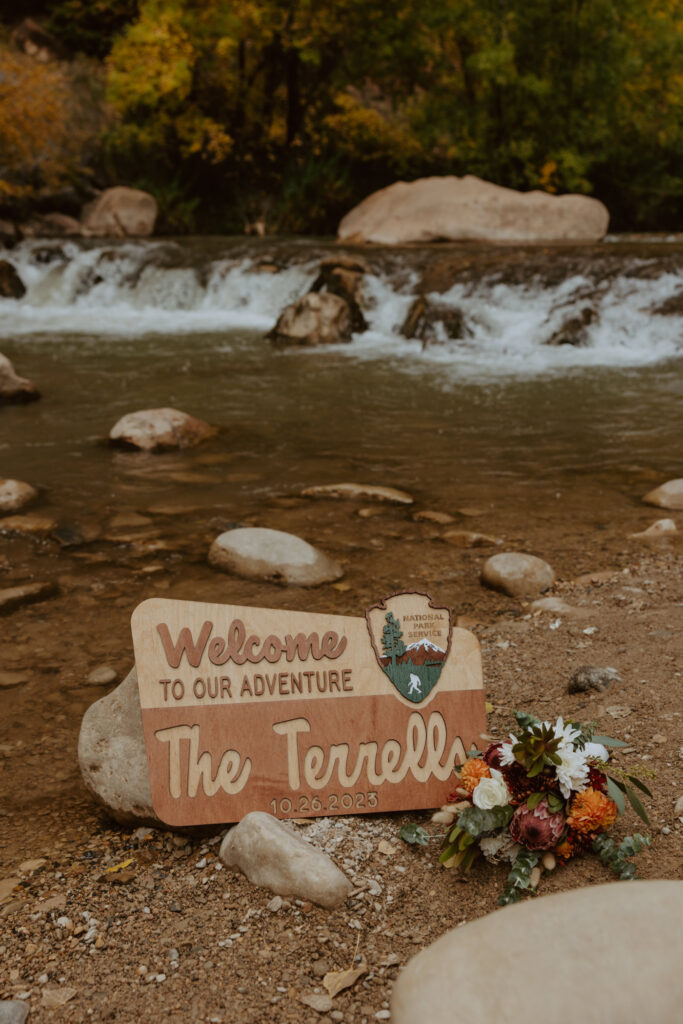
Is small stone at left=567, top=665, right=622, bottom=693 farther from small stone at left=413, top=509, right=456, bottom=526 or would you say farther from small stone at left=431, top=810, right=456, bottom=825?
small stone at left=413, top=509, right=456, bottom=526

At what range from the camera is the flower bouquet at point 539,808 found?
2047 millimetres

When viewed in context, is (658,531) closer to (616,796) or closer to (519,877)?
(616,796)

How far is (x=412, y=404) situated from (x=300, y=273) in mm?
6345

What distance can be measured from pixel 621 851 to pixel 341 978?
25.8 inches

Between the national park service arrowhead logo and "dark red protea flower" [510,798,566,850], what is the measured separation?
0.40 metres

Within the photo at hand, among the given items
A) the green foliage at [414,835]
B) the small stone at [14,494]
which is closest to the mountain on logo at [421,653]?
the green foliage at [414,835]

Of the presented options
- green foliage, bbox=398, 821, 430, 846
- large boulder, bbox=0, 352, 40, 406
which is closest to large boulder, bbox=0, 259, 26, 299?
large boulder, bbox=0, 352, 40, 406

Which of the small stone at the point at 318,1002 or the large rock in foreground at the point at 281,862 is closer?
the small stone at the point at 318,1002

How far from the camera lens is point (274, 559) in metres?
4.35

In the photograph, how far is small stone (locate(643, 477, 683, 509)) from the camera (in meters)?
5.40

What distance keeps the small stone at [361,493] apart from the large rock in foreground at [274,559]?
1106 millimetres

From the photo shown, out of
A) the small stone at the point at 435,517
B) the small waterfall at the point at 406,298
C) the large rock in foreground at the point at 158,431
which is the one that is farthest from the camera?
the small waterfall at the point at 406,298

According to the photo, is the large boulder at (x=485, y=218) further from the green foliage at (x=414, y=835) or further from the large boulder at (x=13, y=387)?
the green foliage at (x=414, y=835)

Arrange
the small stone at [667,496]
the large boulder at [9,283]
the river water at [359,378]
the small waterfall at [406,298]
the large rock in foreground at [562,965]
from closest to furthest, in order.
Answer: the large rock in foreground at [562,965] → the small stone at [667,496] → the river water at [359,378] → the small waterfall at [406,298] → the large boulder at [9,283]
